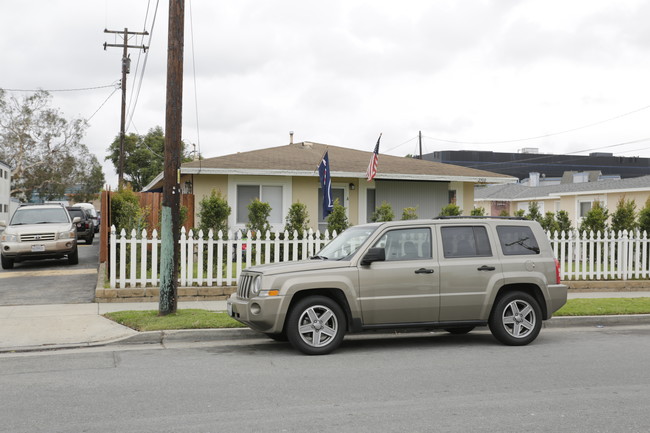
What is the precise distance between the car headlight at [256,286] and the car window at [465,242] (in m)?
2.54

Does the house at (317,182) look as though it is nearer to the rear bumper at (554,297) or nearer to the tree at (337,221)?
the tree at (337,221)

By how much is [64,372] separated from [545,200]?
119 feet

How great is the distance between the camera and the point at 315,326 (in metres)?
8.19

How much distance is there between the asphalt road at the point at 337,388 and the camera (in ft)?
17.4

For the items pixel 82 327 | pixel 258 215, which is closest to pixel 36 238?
pixel 258 215

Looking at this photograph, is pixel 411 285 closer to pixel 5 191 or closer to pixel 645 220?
pixel 645 220

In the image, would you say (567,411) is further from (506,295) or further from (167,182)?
(167,182)

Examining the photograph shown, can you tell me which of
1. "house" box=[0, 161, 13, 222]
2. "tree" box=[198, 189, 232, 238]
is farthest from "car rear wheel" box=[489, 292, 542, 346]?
"house" box=[0, 161, 13, 222]

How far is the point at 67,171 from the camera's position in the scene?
200ft

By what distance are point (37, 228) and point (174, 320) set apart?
9669 millimetres

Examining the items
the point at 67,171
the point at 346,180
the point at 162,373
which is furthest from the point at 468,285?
the point at 67,171

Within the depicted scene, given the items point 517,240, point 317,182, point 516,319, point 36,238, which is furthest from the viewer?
point 317,182

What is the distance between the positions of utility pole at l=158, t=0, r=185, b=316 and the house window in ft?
31.3

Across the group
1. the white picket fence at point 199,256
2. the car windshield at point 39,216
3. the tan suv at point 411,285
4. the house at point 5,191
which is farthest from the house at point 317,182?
the house at point 5,191
